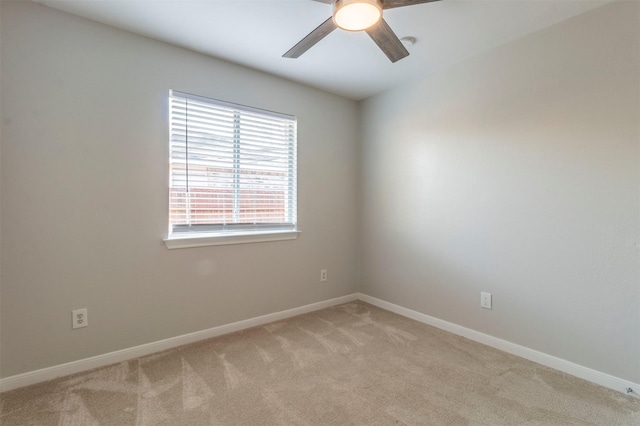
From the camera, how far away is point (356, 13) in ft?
4.94

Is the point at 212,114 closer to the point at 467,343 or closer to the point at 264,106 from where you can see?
the point at 264,106

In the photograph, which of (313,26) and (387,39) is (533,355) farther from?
(313,26)

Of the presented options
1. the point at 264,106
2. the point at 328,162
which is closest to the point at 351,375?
the point at 328,162

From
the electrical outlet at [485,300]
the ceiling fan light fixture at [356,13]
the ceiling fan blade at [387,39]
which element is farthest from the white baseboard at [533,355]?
the ceiling fan light fixture at [356,13]

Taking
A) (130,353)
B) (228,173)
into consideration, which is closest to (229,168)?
(228,173)

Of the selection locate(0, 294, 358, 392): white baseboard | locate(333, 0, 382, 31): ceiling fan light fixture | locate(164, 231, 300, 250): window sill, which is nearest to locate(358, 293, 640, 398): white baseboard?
locate(0, 294, 358, 392): white baseboard

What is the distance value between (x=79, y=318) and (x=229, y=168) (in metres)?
1.48

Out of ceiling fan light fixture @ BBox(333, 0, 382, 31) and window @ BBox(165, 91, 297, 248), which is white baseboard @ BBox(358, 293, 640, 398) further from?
ceiling fan light fixture @ BBox(333, 0, 382, 31)

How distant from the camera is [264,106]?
2.79m

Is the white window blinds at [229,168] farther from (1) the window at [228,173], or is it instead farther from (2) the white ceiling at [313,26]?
(2) the white ceiling at [313,26]

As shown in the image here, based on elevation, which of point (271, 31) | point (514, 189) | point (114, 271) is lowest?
point (114, 271)

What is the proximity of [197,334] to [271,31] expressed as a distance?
2359 mm

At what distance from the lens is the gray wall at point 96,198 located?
181 cm

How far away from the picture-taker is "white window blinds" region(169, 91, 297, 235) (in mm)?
2385
